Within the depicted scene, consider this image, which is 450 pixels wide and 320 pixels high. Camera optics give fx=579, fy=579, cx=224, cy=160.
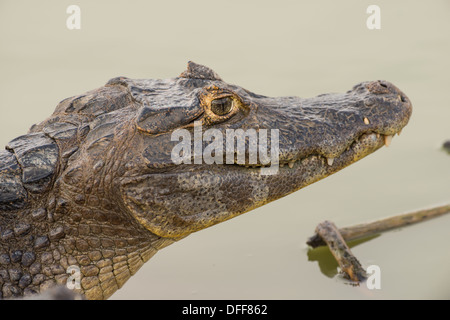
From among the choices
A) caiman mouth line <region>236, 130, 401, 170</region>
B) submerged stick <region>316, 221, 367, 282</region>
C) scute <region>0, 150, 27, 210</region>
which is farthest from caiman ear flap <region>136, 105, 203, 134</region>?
submerged stick <region>316, 221, 367, 282</region>

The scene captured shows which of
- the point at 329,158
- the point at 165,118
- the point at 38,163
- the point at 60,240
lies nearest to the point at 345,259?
the point at 329,158

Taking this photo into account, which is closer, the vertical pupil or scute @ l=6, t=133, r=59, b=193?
scute @ l=6, t=133, r=59, b=193

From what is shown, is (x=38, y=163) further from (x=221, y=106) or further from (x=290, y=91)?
(x=290, y=91)

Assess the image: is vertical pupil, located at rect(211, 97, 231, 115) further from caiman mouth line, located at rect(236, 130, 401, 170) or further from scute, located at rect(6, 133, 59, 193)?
scute, located at rect(6, 133, 59, 193)

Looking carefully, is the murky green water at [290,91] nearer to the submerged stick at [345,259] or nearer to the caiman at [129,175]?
the submerged stick at [345,259]

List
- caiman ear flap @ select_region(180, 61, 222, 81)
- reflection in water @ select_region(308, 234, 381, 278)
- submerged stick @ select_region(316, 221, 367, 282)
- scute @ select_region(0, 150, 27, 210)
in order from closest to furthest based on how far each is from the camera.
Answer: scute @ select_region(0, 150, 27, 210), caiman ear flap @ select_region(180, 61, 222, 81), submerged stick @ select_region(316, 221, 367, 282), reflection in water @ select_region(308, 234, 381, 278)

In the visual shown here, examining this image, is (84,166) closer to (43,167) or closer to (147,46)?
(43,167)

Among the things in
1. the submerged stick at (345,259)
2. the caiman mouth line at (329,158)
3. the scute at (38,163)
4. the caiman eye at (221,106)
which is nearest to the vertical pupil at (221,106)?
the caiman eye at (221,106)
